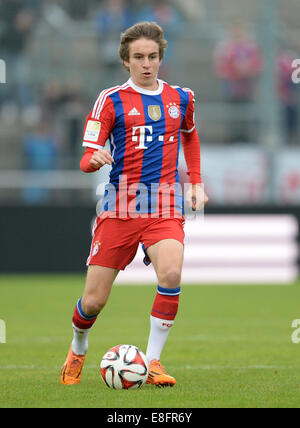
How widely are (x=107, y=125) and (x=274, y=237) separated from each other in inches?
373

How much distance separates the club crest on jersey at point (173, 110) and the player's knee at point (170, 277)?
110 cm

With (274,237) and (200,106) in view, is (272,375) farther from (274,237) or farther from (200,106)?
(200,106)

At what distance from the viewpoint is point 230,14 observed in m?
17.9

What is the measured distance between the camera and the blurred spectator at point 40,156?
52.0ft

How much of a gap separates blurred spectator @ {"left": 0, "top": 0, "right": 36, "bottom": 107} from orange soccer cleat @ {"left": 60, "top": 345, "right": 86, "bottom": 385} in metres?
11.0

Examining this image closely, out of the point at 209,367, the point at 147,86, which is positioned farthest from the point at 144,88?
the point at 209,367

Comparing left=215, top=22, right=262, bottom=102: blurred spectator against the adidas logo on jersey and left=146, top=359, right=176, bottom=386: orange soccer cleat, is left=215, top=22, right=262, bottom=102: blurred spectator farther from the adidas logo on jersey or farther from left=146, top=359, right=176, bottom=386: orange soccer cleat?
left=146, top=359, right=176, bottom=386: orange soccer cleat

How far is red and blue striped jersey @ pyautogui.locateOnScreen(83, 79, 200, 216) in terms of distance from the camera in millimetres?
6273

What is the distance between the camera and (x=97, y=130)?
614 centimetres

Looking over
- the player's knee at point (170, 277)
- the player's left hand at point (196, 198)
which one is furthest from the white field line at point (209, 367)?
the player's left hand at point (196, 198)

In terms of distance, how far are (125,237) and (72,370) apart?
0.98m

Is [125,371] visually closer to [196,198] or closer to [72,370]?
[72,370]

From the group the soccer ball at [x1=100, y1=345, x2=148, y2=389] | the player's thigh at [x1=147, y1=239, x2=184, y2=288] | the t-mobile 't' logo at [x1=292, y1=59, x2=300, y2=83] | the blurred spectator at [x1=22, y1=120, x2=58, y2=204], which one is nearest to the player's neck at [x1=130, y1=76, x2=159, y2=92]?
the player's thigh at [x1=147, y1=239, x2=184, y2=288]
